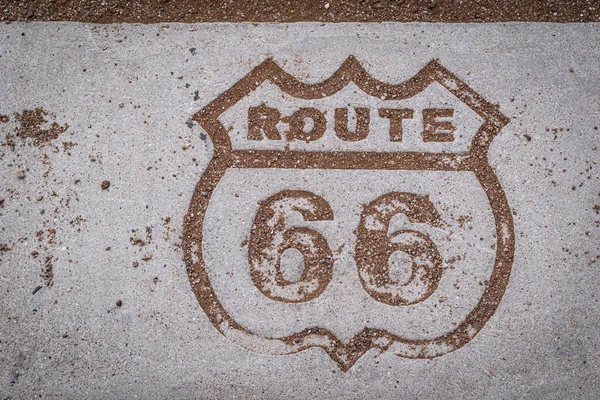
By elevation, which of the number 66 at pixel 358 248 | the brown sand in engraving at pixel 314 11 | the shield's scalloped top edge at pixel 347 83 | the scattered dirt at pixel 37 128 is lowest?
the number 66 at pixel 358 248

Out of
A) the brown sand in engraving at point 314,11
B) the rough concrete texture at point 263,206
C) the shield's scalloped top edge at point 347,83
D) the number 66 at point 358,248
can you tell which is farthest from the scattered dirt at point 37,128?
the number 66 at point 358,248

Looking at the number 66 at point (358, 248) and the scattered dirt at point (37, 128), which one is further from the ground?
the scattered dirt at point (37, 128)

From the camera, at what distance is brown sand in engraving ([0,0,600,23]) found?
2639mm

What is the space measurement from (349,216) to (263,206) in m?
0.55

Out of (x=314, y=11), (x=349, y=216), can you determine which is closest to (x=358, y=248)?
(x=349, y=216)

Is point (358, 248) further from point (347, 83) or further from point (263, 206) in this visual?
Answer: point (347, 83)

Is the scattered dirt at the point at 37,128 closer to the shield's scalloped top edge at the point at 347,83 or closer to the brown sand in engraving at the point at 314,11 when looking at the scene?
the brown sand in engraving at the point at 314,11

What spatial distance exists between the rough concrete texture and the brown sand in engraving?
8cm

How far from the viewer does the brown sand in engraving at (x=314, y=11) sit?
2639mm

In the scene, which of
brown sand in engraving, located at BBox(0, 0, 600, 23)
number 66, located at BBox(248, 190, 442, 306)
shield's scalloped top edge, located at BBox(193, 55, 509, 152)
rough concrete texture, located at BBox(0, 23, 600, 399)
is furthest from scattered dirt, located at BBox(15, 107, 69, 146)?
number 66, located at BBox(248, 190, 442, 306)

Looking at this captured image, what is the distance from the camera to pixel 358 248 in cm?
248

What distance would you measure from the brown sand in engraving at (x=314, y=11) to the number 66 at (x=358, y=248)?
122 cm

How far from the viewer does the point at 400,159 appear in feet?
8.32

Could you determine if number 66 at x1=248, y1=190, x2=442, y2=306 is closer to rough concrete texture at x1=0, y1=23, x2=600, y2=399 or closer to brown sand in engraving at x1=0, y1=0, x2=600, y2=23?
rough concrete texture at x1=0, y1=23, x2=600, y2=399
